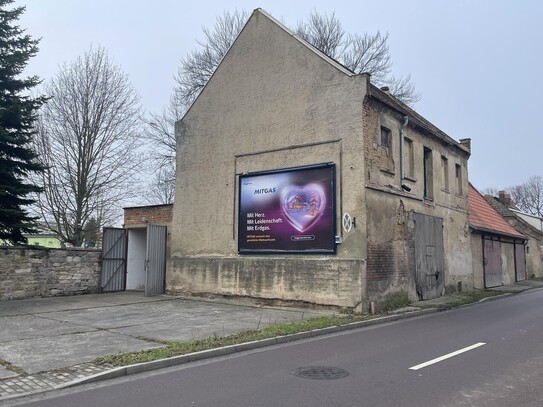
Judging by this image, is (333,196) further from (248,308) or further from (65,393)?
(65,393)

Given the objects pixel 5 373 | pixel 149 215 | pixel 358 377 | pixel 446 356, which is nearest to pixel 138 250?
pixel 149 215

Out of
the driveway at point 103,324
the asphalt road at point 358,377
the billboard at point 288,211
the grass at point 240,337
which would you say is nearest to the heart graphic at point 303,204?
the billboard at point 288,211

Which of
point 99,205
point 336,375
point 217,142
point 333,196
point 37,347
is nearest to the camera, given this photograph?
point 336,375

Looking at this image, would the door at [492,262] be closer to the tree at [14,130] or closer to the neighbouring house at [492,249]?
the neighbouring house at [492,249]

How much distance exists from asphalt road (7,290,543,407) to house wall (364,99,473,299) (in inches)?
184

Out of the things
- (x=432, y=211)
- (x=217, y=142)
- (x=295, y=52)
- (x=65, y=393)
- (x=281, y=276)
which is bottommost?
(x=65, y=393)

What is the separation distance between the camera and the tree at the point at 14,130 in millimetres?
17828

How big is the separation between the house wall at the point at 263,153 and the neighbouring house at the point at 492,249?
36.2 feet

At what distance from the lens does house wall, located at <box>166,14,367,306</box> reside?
47.2 ft

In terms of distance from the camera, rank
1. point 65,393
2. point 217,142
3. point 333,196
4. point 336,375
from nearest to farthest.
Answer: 1. point 65,393
2. point 336,375
3. point 333,196
4. point 217,142

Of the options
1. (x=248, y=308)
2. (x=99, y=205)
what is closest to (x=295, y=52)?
(x=248, y=308)

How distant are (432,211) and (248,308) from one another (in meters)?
8.61

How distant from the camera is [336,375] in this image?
22.1 feet

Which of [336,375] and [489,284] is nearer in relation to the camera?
[336,375]
